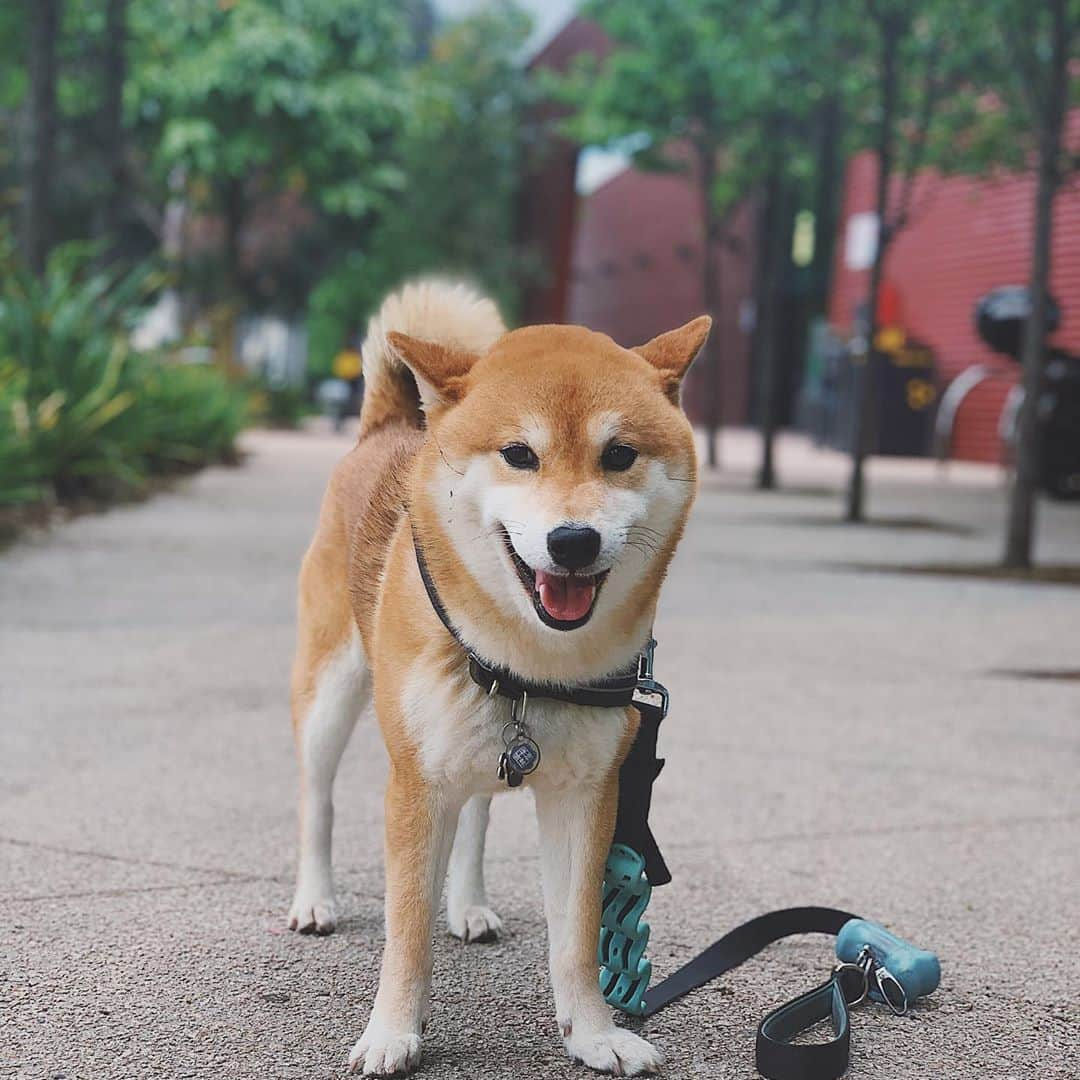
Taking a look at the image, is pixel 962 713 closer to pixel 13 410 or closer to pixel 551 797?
pixel 551 797

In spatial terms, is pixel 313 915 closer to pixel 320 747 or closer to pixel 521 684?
pixel 320 747

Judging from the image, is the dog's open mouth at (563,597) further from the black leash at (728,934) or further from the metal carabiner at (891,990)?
the metal carabiner at (891,990)

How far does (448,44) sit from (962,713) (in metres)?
36.9

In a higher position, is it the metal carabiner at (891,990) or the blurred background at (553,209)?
the blurred background at (553,209)

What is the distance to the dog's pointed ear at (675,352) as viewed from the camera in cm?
255

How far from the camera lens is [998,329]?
61.1 ft

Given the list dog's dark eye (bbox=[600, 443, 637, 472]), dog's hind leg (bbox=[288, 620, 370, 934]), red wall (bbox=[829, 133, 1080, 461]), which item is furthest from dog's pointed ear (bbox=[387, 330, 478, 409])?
red wall (bbox=[829, 133, 1080, 461])

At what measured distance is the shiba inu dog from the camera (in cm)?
234

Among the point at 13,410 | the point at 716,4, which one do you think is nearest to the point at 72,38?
the point at 716,4

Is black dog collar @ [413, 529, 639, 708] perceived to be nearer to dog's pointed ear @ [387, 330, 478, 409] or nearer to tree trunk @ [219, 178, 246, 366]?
dog's pointed ear @ [387, 330, 478, 409]

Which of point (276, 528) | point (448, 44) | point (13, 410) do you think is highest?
point (448, 44)

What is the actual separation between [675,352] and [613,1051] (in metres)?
1.22

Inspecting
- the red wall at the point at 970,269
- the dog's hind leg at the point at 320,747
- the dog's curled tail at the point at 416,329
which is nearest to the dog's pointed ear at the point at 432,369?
the dog's curled tail at the point at 416,329

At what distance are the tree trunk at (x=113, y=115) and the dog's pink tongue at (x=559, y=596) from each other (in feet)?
49.8
